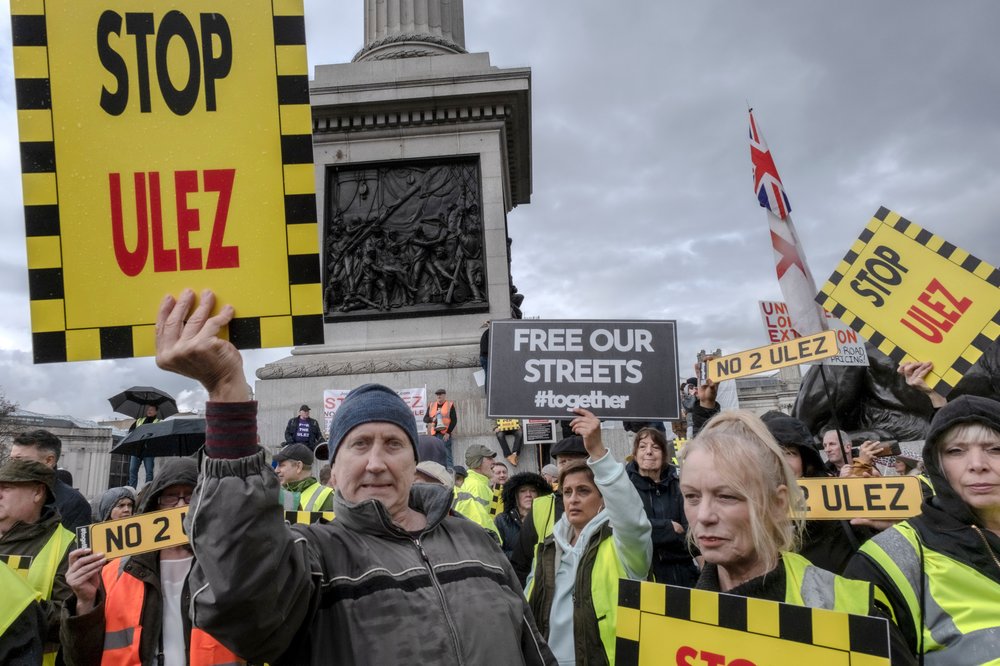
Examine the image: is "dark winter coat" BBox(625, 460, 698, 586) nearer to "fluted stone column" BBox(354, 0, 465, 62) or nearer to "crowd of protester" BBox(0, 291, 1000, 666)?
"crowd of protester" BBox(0, 291, 1000, 666)

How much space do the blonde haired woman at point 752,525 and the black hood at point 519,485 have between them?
399cm

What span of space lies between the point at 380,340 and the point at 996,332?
1170 cm

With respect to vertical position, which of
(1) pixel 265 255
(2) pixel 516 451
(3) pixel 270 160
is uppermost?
(3) pixel 270 160

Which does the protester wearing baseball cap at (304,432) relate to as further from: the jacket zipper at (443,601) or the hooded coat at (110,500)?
the jacket zipper at (443,601)

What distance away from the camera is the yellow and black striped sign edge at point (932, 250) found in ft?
15.4

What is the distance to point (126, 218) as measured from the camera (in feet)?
7.59

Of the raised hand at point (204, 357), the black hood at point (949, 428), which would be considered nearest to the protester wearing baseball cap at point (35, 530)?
the raised hand at point (204, 357)

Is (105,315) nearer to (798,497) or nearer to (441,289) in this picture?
(798,497)

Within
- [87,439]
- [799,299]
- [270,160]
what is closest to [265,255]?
[270,160]

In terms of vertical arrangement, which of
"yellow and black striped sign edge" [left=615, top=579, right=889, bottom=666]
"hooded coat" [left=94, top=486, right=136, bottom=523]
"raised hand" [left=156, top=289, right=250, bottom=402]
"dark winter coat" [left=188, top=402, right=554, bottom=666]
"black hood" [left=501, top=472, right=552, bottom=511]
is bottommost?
"black hood" [left=501, top=472, right=552, bottom=511]

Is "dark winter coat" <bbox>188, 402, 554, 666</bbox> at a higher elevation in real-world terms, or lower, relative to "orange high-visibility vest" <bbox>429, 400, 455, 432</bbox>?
higher

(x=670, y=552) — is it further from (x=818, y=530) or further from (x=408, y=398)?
(x=408, y=398)

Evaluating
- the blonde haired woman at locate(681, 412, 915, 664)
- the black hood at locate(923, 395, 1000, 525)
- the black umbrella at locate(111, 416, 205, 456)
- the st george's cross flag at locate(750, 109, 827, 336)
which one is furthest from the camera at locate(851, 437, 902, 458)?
the black umbrella at locate(111, 416, 205, 456)

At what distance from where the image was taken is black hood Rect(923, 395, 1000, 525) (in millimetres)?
2771
